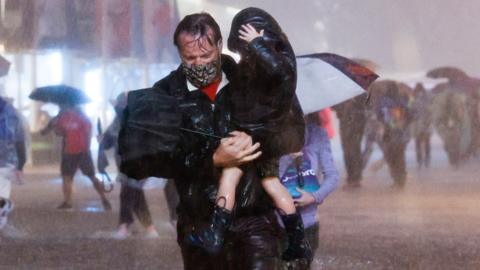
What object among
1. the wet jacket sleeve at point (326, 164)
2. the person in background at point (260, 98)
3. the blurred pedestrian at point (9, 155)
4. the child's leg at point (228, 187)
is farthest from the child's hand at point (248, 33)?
the blurred pedestrian at point (9, 155)

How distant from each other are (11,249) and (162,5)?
192 cm

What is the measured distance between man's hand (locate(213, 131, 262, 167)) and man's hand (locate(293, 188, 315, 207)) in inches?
49.4

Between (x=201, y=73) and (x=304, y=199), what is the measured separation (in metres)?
1.43

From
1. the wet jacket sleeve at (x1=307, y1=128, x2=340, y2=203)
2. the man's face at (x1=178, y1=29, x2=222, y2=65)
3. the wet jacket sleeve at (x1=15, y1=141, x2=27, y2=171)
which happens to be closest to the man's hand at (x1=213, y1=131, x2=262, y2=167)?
the man's face at (x1=178, y1=29, x2=222, y2=65)

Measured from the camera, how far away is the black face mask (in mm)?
3846

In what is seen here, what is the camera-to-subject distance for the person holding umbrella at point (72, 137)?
A: 684 centimetres

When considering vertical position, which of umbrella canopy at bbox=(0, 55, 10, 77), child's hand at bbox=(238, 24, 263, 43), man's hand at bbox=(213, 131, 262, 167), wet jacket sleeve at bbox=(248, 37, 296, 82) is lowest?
umbrella canopy at bbox=(0, 55, 10, 77)

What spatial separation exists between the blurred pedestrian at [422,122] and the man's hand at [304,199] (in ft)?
6.50

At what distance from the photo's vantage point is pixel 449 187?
700 centimetres

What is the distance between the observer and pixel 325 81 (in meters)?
5.14

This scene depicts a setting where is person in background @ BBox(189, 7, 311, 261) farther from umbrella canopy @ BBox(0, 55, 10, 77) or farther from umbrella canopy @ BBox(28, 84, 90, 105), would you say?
umbrella canopy @ BBox(0, 55, 10, 77)

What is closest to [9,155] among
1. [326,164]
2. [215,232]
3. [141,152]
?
[326,164]

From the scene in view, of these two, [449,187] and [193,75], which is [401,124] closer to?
[449,187]

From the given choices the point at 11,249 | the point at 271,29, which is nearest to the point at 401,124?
the point at 11,249
